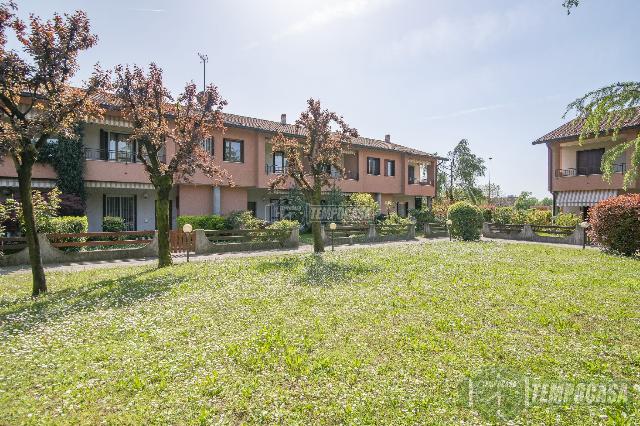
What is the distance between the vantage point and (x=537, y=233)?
26797 millimetres

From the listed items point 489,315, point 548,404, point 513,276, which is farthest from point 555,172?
point 548,404

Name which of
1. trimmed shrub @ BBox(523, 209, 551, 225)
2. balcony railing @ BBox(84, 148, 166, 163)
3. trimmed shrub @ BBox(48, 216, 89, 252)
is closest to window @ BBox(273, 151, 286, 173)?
balcony railing @ BBox(84, 148, 166, 163)

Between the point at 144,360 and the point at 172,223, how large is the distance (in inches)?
850

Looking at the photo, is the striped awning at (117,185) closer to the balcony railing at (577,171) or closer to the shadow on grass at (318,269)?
the shadow on grass at (318,269)

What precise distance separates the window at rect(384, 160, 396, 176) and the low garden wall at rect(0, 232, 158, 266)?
2335cm

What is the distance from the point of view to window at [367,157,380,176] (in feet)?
113

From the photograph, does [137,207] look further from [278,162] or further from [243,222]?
[278,162]

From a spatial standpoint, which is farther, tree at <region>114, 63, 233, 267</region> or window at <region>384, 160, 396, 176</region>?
window at <region>384, 160, 396, 176</region>

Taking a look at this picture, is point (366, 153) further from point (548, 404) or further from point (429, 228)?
point (548, 404)

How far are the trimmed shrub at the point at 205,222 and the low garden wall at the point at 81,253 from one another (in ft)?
16.7

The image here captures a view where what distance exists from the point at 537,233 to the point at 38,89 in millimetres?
28180

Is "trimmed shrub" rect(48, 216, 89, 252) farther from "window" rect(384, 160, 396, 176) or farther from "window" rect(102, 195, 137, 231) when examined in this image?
"window" rect(384, 160, 396, 176)

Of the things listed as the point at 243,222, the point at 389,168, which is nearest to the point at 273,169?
the point at 243,222

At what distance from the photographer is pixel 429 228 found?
29.7 meters
